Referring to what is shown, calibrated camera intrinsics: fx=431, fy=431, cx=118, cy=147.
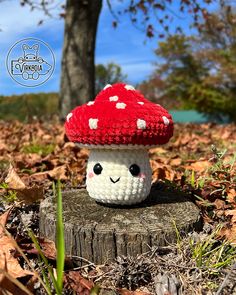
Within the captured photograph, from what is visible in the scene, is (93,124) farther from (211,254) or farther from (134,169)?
(211,254)

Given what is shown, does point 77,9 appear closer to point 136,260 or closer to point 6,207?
point 6,207

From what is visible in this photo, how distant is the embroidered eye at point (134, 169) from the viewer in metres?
1.98

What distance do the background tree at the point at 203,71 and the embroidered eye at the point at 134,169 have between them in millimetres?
18002

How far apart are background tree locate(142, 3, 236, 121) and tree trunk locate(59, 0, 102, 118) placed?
13.3m

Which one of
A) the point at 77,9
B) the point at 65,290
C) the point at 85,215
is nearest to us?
the point at 65,290

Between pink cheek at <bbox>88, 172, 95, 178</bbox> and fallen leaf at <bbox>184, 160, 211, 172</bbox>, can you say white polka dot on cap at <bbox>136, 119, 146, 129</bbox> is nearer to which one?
pink cheek at <bbox>88, 172, 95, 178</bbox>

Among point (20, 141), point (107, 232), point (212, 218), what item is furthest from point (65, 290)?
point (20, 141)

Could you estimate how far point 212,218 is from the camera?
2.21 meters

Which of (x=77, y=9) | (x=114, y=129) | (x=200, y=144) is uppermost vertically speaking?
(x=77, y=9)

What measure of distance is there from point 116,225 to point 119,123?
1.41 ft

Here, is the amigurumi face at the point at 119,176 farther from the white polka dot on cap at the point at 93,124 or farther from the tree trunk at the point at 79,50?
the tree trunk at the point at 79,50

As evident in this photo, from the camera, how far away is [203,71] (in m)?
23.8

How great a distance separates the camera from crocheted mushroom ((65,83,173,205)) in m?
1.84

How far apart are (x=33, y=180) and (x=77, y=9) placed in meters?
4.50
